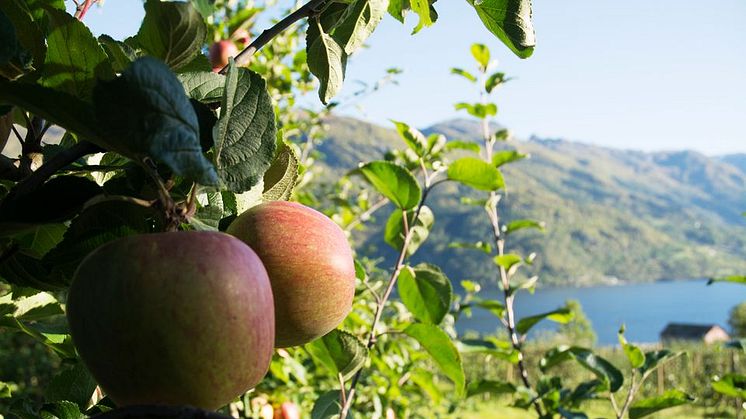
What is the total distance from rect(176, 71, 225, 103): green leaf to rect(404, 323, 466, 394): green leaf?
49 cm

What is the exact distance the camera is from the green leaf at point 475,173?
1.15 meters

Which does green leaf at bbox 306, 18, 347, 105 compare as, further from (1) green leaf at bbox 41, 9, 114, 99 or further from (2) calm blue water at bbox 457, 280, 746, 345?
(2) calm blue water at bbox 457, 280, 746, 345

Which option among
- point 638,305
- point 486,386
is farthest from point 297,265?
point 638,305

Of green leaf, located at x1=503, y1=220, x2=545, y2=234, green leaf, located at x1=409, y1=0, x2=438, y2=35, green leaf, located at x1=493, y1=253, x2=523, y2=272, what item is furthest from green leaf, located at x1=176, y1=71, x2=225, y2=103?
green leaf, located at x1=503, y1=220, x2=545, y2=234

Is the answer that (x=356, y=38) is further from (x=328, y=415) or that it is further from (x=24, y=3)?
(x=328, y=415)

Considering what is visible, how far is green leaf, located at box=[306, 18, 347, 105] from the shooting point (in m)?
0.62

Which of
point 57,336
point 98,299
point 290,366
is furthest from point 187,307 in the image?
point 290,366

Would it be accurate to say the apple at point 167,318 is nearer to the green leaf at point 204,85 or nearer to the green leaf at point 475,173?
the green leaf at point 204,85

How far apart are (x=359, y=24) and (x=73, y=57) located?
10.7 inches

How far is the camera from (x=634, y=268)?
87250 millimetres

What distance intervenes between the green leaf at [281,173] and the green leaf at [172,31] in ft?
0.45

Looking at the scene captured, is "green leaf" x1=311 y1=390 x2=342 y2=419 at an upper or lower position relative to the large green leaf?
lower

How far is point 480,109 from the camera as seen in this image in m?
2.34

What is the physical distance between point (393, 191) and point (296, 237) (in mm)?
658
